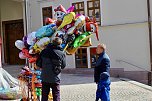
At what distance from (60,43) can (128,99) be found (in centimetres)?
303

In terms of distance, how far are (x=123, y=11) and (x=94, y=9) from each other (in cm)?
156

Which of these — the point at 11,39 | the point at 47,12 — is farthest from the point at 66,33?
the point at 11,39

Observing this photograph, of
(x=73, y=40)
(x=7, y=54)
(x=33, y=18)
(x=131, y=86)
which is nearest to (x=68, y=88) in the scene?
(x=131, y=86)

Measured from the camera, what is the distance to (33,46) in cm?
696

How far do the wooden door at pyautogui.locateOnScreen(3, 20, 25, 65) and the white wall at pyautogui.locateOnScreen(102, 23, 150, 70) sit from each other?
6.64 meters

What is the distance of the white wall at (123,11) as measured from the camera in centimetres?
1340

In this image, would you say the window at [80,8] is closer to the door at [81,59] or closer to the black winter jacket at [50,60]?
the door at [81,59]

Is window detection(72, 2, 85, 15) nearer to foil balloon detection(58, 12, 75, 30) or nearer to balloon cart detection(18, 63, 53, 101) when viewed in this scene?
balloon cart detection(18, 63, 53, 101)

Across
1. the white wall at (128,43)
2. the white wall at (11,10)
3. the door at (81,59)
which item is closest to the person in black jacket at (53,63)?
the white wall at (128,43)

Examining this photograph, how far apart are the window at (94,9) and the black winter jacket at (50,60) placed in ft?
27.7

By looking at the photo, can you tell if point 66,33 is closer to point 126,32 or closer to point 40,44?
point 40,44

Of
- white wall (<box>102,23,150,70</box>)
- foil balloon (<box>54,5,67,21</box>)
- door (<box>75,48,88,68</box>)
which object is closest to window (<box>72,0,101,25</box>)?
white wall (<box>102,23,150,70</box>)

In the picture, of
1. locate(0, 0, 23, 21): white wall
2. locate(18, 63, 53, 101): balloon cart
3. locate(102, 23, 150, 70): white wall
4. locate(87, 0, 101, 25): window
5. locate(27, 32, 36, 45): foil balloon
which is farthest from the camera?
locate(0, 0, 23, 21): white wall

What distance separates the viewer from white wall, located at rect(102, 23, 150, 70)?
13.4 metres
